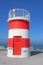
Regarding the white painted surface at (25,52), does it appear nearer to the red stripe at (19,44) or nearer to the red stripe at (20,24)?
the red stripe at (19,44)

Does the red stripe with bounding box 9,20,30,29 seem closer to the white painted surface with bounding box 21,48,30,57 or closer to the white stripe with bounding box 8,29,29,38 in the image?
the white stripe with bounding box 8,29,29,38

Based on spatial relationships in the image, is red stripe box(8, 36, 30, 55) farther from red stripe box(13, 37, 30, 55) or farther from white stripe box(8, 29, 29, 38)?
white stripe box(8, 29, 29, 38)

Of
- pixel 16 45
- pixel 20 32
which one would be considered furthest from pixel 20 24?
pixel 16 45

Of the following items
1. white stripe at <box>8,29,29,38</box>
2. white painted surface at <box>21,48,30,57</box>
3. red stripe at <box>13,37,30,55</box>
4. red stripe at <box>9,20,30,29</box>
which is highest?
red stripe at <box>9,20,30,29</box>

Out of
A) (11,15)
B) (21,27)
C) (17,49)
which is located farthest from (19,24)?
(17,49)

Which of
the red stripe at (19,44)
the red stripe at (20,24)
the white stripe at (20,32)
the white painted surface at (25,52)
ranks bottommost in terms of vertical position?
the white painted surface at (25,52)

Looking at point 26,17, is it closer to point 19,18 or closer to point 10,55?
point 19,18

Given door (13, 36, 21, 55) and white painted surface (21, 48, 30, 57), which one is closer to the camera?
white painted surface (21, 48, 30, 57)

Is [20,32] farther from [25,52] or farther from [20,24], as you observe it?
[25,52]

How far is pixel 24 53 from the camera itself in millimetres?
15016

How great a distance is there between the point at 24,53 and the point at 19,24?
9.05ft

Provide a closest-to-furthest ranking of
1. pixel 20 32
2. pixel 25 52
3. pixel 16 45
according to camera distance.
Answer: pixel 20 32 → pixel 25 52 → pixel 16 45

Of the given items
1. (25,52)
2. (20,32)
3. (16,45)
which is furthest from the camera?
(16,45)

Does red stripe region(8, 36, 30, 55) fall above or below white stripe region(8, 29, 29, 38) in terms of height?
below
